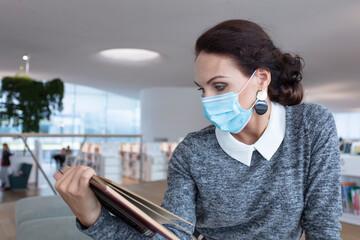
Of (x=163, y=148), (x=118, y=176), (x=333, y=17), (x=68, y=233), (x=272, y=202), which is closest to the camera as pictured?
(x=272, y=202)

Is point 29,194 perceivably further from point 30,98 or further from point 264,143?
point 264,143

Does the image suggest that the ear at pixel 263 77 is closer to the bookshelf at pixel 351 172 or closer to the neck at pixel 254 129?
the neck at pixel 254 129

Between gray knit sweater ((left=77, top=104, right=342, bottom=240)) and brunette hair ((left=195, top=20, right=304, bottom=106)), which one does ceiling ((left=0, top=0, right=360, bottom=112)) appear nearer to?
brunette hair ((left=195, top=20, right=304, bottom=106))

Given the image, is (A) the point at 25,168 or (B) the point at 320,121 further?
(A) the point at 25,168

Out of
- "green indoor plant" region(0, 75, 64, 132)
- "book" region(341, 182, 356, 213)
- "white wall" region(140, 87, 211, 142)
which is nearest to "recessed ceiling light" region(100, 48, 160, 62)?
"green indoor plant" region(0, 75, 64, 132)

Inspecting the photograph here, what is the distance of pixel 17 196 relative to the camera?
648 cm

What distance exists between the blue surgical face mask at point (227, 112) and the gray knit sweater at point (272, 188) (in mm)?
84

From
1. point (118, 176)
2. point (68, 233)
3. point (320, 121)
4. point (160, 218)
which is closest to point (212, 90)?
point (320, 121)

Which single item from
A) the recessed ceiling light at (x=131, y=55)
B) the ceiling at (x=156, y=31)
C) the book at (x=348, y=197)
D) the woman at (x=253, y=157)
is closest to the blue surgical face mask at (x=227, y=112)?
the woman at (x=253, y=157)

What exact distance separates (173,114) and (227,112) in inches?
476

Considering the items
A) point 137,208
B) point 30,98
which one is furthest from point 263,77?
point 30,98

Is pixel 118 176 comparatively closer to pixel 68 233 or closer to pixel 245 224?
pixel 68 233

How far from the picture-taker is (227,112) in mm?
1028

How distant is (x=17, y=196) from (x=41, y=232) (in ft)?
18.3
